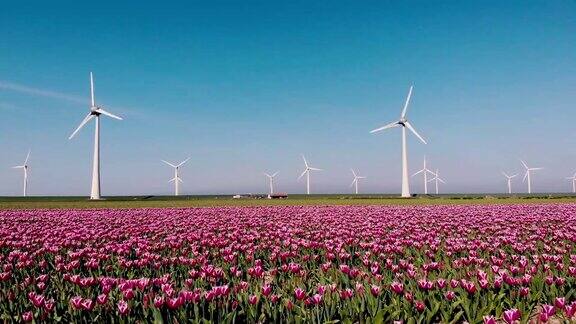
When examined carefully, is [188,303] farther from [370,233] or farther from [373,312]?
[370,233]

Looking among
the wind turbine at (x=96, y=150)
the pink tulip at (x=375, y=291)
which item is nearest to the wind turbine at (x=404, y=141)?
the wind turbine at (x=96, y=150)

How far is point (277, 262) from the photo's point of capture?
12.0m

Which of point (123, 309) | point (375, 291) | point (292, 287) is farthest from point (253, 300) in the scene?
point (292, 287)

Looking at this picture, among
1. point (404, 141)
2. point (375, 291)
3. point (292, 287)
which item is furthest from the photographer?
point (404, 141)

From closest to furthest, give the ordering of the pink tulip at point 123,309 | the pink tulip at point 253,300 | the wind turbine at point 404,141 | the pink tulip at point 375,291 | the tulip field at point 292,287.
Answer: the pink tulip at point 123,309, the tulip field at point 292,287, the pink tulip at point 253,300, the pink tulip at point 375,291, the wind turbine at point 404,141

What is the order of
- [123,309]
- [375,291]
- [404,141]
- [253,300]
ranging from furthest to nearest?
1. [404,141]
2. [375,291]
3. [253,300]
4. [123,309]

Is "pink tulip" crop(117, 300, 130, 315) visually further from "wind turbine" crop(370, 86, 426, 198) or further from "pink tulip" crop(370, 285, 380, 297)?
"wind turbine" crop(370, 86, 426, 198)

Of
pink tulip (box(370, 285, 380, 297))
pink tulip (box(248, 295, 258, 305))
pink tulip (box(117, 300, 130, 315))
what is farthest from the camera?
pink tulip (box(370, 285, 380, 297))

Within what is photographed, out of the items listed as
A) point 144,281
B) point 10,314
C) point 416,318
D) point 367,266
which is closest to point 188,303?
point 144,281

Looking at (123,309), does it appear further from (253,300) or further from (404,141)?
(404,141)

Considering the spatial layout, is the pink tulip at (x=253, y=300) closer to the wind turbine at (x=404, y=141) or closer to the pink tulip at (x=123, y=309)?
the pink tulip at (x=123, y=309)

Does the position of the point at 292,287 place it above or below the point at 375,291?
below

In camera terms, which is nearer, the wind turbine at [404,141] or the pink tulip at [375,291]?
the pink tulip at [375,291]

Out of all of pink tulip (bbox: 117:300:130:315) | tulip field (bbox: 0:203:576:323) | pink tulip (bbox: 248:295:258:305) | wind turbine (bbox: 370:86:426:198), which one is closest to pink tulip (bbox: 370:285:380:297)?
tulip field (bbox: 0:203:576:323)
